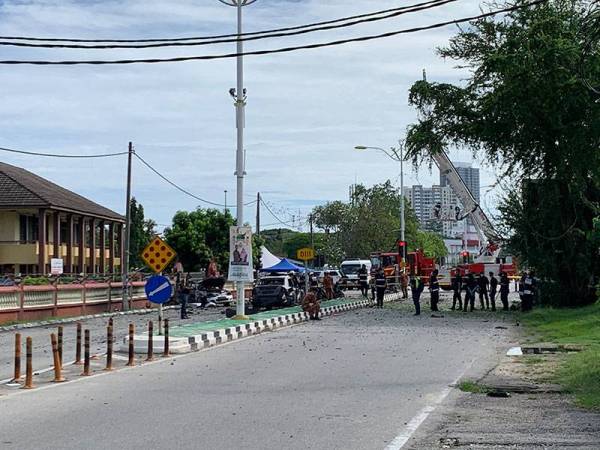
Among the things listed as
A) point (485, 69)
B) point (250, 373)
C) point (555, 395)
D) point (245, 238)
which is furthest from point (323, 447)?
point (485, 69)

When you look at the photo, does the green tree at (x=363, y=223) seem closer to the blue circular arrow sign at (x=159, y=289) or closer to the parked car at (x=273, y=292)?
the parked car at (x=273, y=292)

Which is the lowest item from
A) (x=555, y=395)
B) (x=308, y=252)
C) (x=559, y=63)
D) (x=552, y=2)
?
(x=555, y=395)

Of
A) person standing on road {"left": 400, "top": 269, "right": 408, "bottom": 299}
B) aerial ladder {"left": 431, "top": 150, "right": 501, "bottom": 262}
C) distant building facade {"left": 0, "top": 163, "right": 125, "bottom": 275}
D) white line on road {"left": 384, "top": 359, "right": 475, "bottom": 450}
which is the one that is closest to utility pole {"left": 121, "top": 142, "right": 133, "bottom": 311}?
distant building facade {"left": 0, "top": 163, "right": 125, "bottom": 275}

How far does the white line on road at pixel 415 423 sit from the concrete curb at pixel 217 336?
314 inches

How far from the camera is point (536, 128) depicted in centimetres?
3419

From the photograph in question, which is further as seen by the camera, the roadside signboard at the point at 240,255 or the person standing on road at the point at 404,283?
the person standing on road at the point at 404,283

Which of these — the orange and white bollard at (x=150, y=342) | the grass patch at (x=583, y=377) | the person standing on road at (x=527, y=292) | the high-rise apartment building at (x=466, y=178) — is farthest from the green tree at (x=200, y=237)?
the grass patch at (x=583, y=377)

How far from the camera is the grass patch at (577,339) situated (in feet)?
43.9

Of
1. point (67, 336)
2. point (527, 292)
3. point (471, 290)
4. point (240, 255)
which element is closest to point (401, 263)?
point (471, 290)

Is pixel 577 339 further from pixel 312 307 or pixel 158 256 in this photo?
pixel 312 307

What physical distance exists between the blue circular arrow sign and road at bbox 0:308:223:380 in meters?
1.81

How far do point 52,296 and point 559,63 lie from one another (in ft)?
66.5

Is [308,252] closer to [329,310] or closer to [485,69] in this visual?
[329,310]

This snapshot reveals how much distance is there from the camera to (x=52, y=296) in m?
33.6
